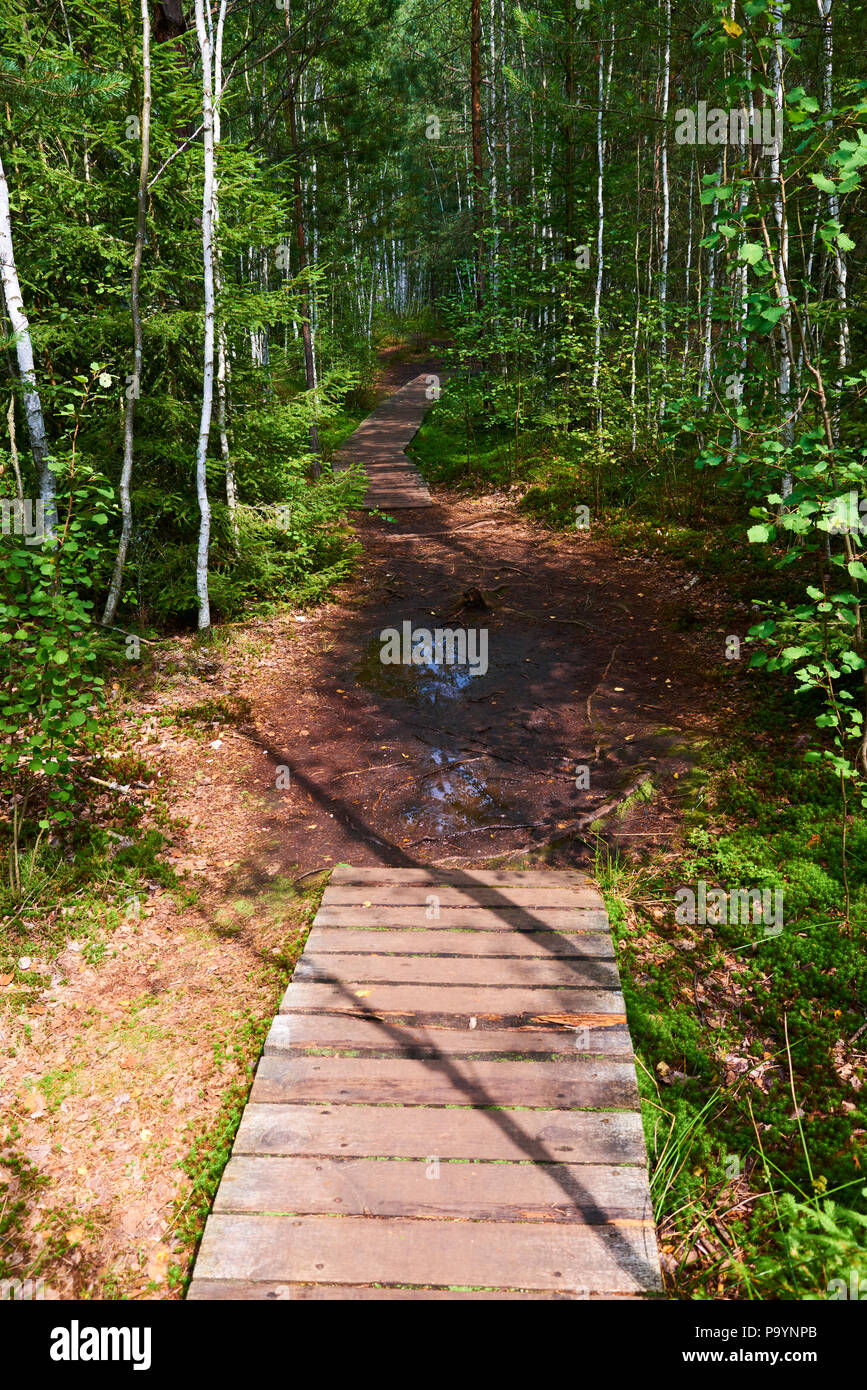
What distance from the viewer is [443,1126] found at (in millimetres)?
3357

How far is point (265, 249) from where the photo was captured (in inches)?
712

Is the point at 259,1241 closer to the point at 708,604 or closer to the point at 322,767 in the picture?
the point at 322,767

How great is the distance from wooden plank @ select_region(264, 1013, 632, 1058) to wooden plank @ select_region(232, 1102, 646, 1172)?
311 mm

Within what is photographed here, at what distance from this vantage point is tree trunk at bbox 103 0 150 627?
257 inches

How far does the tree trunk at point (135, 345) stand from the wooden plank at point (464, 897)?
3466mm

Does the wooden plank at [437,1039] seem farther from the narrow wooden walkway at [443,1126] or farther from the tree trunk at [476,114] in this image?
the tree trunk at [476,114]

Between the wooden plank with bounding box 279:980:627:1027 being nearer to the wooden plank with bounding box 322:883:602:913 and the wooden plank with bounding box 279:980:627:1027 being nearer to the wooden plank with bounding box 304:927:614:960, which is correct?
the wooden plank with bounding box 304:927:614:960

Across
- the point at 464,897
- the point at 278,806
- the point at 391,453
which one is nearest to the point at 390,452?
the point at 391,453

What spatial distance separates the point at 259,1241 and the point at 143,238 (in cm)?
743

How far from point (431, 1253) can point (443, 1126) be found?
20.2 inches

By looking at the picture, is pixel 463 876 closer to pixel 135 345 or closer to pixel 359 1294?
pixel 359 1294
